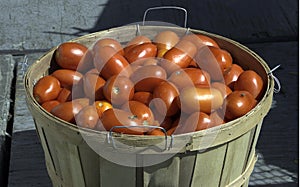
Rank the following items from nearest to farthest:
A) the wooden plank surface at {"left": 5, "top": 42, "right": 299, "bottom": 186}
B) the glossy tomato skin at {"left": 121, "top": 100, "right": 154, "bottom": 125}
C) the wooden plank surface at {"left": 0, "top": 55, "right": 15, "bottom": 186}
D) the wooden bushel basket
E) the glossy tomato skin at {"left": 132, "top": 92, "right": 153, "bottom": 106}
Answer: the wooden bushel basket, the glossy tomato skin at {"left": 121, "top": 100, "right": 154, "bottom": 125}, the glossy tomato skin at {"left": 132, "top": 92, "right": 153, "bottom": 106}, the wooden plank surface at {"left": 5, "top": 42, "right": 299, "bottom": 186}, the wooden plank surface at {"left": 0, "top": 55, "right": 15, "bottom": 186}

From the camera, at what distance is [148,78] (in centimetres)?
201

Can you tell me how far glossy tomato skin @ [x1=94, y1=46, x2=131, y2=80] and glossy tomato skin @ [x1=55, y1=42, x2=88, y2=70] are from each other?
0.25ft

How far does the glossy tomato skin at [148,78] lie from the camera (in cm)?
201

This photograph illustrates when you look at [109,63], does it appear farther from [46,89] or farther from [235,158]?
[235,158]

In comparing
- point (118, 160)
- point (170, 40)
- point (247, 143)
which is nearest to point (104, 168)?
point (118, 160)

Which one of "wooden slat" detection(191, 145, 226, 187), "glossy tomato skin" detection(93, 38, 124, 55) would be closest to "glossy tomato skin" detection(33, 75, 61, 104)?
"glossy tomato skin" detection(93, 38, 124, 55)

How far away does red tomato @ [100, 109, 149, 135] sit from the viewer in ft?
5.78

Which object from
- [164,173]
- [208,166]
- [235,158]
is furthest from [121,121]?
[235,158]

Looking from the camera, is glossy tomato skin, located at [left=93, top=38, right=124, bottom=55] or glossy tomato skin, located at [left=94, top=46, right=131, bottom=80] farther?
glossy tomato skin, located at [left=93, top=38, right=124, bottom=55]

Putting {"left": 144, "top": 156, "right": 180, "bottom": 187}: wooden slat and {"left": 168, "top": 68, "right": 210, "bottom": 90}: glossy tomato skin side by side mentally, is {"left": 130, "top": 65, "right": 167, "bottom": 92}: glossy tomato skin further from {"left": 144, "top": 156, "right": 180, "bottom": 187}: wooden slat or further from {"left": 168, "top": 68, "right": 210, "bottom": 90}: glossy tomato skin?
{"left": 144, "top": 156, "right": 180, "bottom": 187}: wooden slat

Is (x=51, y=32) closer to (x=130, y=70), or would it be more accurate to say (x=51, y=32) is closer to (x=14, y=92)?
(x=14, y=92)

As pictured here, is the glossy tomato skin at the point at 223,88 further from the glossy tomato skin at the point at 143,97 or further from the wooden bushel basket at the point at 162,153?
the glossy tomato skin at the point at 143,97

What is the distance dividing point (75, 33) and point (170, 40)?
5.52 feet

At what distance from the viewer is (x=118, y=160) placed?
1.76m
